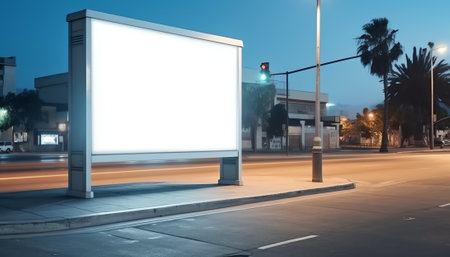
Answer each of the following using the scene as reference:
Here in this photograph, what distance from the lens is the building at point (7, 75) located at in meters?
77.1

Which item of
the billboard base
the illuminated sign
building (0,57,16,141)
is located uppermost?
building (0,57,16,141)

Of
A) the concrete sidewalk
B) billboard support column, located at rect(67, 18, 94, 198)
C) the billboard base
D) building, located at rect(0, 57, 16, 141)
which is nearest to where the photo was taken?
the concrete sidewalk

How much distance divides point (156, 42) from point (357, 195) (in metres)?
7.30

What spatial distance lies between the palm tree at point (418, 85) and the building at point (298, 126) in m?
9.71

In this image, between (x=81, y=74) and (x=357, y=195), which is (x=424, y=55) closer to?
(x=357, y=195)

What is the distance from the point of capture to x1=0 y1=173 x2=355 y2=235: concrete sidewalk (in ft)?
31.4

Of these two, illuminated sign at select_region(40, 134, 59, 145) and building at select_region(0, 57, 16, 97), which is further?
building at select_region(0, 57, 16, 97)

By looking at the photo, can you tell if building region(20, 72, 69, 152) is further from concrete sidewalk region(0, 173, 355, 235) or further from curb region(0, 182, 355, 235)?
curb region(0, 182, 355, 235)

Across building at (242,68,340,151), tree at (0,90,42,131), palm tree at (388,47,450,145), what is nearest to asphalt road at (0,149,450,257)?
building at (242,68,340,151)

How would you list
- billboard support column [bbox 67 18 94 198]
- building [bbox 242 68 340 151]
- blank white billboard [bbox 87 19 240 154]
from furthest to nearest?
1. building [bbox 242 68 340 151]
2. blank white billboard [bbox 87 19 240 154]
3. billboard support column [bbox 67 18 94 198]

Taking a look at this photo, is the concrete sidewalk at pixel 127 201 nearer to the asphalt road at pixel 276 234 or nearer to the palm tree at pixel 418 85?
the asphalt road at pixel 276 234

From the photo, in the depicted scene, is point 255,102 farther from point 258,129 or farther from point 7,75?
point 7,75

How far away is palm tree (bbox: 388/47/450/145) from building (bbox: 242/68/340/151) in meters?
9.71

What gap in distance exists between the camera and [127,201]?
12055mm
